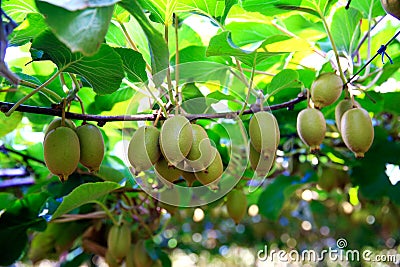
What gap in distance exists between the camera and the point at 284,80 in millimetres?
824

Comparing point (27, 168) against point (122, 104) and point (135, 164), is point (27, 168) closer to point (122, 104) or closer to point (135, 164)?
point (122, 104)

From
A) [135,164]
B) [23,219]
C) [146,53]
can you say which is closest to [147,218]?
[23,219]

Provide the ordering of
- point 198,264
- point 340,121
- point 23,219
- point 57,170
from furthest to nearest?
point 198,264 < point 23,219 < point 340,121 < point 57,170

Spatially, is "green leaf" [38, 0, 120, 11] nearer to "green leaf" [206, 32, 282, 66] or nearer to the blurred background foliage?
the blurred background foliage

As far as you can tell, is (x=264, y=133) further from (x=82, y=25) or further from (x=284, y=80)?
(x=82, y=25)

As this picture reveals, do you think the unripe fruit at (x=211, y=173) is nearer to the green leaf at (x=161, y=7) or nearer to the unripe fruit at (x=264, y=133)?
the unripe fruit at (x=264, y=133)

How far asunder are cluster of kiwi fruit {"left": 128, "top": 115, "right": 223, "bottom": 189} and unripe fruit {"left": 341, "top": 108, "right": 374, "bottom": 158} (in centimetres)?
21

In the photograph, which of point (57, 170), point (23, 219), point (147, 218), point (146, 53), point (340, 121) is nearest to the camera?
point (57, 170)

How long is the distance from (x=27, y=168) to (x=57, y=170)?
2.64 feet

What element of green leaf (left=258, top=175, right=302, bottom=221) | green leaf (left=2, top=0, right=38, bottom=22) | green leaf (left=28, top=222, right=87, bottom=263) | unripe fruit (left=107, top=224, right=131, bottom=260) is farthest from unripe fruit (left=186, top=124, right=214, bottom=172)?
green leaf (left=258, top=175, right=302, bottom=221)

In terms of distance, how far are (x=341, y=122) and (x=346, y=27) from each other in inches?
13.9

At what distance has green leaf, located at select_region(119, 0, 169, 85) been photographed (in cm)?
54

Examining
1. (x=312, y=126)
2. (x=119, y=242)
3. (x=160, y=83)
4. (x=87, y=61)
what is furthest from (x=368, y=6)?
(x=119, y=242)

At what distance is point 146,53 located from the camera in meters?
0.94
